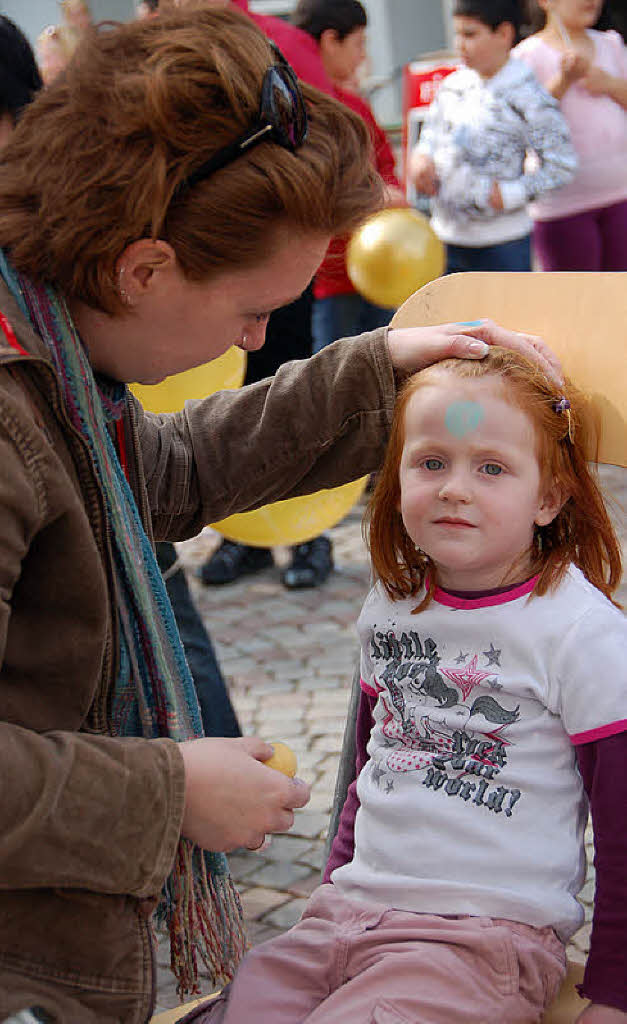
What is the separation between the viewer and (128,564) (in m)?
1.36

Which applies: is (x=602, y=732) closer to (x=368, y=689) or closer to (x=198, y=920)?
(x=368, y=689)

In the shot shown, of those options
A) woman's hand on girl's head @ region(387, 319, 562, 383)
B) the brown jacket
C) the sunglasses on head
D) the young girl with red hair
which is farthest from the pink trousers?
the sunglasses on head

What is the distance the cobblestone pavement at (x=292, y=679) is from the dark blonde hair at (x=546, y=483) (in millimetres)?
126

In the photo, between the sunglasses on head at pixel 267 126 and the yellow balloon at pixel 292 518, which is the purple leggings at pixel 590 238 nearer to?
the yellow balloon at pixel 292 518

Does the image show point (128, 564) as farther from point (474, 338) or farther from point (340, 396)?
point (474, 338)

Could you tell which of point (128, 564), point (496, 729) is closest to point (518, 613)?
point (496, 729)

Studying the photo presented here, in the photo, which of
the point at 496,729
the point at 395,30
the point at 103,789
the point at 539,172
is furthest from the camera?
the point at 395,30

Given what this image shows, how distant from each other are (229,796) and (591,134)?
3.96 metres

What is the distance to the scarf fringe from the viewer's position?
1416 mm

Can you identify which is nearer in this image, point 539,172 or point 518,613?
point 518,613

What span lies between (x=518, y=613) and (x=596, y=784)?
23 cm

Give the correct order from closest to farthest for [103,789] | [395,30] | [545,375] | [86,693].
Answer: [103,789] → [86,693] → [545,375] → [395,30]

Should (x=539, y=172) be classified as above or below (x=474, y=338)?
below

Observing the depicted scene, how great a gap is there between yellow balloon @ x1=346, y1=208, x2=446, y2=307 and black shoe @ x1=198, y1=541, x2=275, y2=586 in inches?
67.3
